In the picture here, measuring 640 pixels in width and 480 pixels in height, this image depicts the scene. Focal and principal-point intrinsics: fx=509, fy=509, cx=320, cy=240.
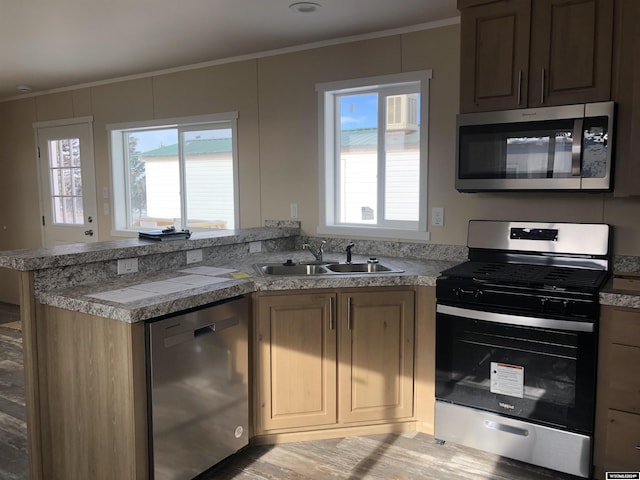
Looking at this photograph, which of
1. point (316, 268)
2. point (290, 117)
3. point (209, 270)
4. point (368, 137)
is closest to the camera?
point (209, 270)

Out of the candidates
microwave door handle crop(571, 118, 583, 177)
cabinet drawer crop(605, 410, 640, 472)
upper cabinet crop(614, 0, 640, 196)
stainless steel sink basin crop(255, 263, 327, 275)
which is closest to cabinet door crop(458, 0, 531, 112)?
microwave door handle crop(571, 118, 583, 177)

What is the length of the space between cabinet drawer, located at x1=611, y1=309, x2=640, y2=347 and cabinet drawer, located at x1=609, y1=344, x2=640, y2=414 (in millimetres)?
27

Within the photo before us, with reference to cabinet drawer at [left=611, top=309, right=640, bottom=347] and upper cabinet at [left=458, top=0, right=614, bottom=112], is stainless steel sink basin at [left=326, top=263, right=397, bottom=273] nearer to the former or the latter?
upper cabinet at [left=458, top=0, right=614, bottom=112]

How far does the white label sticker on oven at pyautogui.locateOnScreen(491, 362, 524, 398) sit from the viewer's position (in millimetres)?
2406

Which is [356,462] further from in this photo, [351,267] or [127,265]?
[127,265]

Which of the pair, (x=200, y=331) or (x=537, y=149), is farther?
(x=537, y=149)

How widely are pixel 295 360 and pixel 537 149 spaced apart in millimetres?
1643

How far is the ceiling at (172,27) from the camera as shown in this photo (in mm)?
2828

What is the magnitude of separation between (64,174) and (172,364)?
3996 mm

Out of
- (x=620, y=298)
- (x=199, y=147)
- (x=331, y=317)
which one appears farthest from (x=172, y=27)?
(x=620, y=298)

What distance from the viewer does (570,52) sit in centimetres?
243

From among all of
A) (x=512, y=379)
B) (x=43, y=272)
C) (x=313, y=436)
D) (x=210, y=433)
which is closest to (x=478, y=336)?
(x=512, y=379)

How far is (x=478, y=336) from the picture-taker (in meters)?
2.50

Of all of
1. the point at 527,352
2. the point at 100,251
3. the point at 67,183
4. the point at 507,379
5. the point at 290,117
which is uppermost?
the point at 290,117
